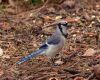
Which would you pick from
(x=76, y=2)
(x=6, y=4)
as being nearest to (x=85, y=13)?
(x=76, y=2)

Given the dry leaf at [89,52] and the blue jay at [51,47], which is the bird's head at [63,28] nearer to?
the blue jay at [51,47]

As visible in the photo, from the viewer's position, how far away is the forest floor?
4.58 metres

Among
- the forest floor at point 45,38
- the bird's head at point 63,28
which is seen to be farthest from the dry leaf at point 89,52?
the bird's head at point 63,28

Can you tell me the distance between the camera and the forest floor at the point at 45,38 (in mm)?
4582

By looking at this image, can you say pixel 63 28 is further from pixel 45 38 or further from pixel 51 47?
pixel 45 38

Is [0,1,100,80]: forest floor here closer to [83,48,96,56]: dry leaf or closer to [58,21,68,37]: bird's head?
[83,48,96,56]: dry leaf

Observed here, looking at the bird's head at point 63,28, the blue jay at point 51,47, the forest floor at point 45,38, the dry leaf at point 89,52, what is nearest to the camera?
the forest floor at point 45,38

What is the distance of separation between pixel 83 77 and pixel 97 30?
1.68m

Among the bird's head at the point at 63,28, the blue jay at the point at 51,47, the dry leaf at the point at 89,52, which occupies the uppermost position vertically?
the bird's head at the point at 63,28

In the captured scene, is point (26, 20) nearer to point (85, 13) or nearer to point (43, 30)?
point (43, 30)

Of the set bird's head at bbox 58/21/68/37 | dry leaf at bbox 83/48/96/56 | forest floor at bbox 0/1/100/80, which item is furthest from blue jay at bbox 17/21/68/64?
dry leaf at bbox 83/48/96/56

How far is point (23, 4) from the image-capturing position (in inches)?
266

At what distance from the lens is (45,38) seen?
5.77 m

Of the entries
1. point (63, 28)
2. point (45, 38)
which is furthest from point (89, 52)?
point (45, 38)
